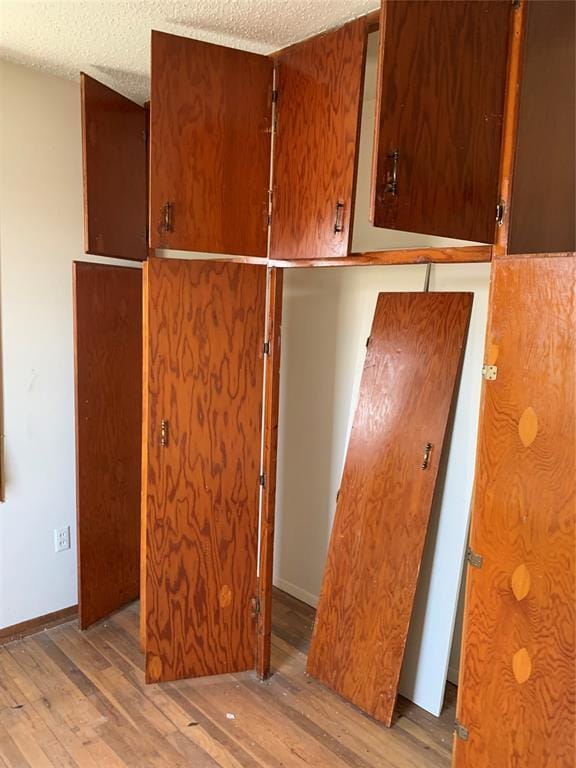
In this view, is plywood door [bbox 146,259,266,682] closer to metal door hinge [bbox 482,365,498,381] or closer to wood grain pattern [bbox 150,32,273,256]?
wood grain pattern [bbox 150,32,273,256]

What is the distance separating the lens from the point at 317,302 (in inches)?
110

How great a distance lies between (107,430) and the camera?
9.08ft

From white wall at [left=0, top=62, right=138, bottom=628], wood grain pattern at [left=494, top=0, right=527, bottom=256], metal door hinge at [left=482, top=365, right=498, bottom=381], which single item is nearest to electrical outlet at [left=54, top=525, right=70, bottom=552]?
white wall at [left=0, top=62, right=138, bottom=628]

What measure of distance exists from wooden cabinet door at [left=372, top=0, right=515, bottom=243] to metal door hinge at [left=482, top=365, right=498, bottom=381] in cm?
34

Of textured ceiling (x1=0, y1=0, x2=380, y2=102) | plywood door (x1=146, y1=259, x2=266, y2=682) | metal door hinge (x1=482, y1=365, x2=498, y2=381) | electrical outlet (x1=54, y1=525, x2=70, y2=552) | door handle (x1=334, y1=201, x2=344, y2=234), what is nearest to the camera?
metal door hinge (x1=482, y1=365, x2=498, y2=381)

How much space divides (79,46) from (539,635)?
240cm

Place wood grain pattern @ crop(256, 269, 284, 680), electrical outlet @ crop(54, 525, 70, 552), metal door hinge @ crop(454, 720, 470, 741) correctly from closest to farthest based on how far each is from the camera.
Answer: metal door hinge @ crop(454, 720, 470, 741) < wood grain pattern @ crop(256, 269, 284, 680) < electrical outlet @ crop(54, 525, 70, 552)

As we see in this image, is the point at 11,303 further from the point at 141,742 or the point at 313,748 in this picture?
the point at 313,748

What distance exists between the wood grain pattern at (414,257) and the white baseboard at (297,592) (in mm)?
1750

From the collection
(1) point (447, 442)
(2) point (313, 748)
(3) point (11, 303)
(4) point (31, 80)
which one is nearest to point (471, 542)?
(1) point (447, 442)

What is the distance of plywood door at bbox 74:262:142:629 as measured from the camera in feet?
8.64

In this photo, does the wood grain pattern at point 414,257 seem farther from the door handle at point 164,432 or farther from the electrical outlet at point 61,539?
the electrical outlet at point 61,539

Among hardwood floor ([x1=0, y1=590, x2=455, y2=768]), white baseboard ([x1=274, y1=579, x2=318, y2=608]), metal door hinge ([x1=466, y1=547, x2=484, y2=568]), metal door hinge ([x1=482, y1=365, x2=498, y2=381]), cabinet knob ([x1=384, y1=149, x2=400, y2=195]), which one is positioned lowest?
hardwood floor ([x1=0, y1=590, x2=455, y2=768])

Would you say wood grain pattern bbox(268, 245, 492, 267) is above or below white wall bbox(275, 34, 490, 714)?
above
